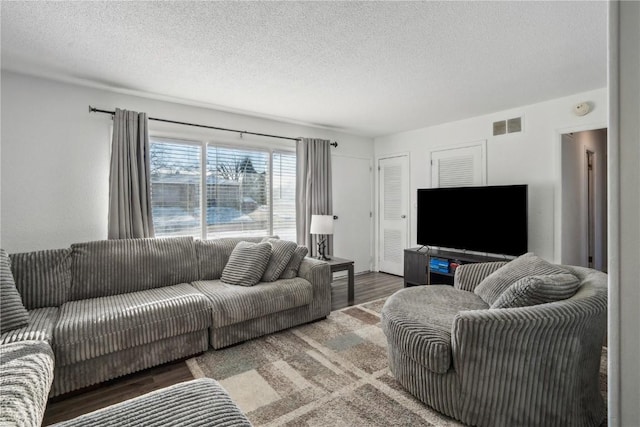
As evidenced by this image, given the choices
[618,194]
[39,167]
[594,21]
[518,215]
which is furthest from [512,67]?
[39,167]

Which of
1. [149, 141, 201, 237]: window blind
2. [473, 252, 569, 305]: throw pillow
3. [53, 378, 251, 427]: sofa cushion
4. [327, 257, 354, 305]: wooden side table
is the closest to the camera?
[53, 378, 251, 427]: sofa cushion

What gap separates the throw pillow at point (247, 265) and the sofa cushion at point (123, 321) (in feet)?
1.37

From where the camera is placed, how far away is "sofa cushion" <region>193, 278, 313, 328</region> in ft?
8.36

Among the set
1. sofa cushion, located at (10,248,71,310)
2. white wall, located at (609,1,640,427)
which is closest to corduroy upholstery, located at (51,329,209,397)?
sofa cushion, located at (10,248,71,310)

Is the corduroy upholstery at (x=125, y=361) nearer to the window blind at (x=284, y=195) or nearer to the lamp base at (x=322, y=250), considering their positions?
the lamp base at (x=322, y=250)

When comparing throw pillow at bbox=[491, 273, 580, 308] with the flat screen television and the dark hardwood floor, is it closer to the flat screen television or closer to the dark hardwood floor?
the flat screen television

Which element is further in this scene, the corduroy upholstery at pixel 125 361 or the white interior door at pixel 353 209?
the white interior door at pixel 353 209

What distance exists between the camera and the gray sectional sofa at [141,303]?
2012 millimetres

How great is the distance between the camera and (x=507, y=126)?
3.88m

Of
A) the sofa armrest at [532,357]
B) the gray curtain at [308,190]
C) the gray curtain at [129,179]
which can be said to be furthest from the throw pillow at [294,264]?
the sofa armrest at [532,357]

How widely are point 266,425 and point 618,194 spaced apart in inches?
73.2

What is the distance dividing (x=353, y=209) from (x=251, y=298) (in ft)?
9.63

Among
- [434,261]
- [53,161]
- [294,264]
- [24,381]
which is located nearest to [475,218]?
[434,261]

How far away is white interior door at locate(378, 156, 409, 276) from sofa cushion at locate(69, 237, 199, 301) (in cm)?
323
